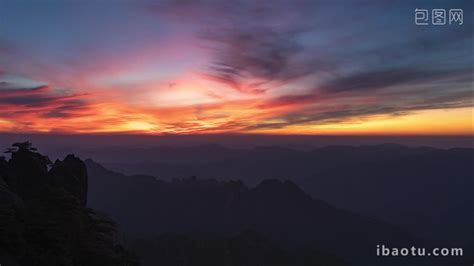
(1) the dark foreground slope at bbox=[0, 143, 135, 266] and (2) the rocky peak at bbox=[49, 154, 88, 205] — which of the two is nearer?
(1) the dark foreground slope at bbox=[0, 143, 135, 266]

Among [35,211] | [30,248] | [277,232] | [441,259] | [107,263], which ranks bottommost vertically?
[441,259]

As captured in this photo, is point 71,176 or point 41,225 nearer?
point 41,225

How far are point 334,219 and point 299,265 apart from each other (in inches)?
3246

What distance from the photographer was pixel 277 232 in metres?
181

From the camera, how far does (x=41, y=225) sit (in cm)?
2231

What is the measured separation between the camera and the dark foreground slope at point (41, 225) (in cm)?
1998

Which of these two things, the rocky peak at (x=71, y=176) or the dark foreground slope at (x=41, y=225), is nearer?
the dark foreground slope at (x=41, y=225)

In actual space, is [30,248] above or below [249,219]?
above

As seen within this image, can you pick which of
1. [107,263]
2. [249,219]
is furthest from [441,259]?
[107,263]

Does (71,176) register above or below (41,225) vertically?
above

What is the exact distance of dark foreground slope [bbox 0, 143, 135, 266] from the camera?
20.0m

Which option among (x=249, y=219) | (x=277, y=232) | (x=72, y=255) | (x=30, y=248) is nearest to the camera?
(x=30, y=248)

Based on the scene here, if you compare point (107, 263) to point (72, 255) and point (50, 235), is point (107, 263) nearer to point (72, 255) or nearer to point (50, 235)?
point (72, 255)

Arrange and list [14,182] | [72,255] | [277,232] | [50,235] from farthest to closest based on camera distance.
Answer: [277,232]
[14,182]
[72,255]
[50,235]
